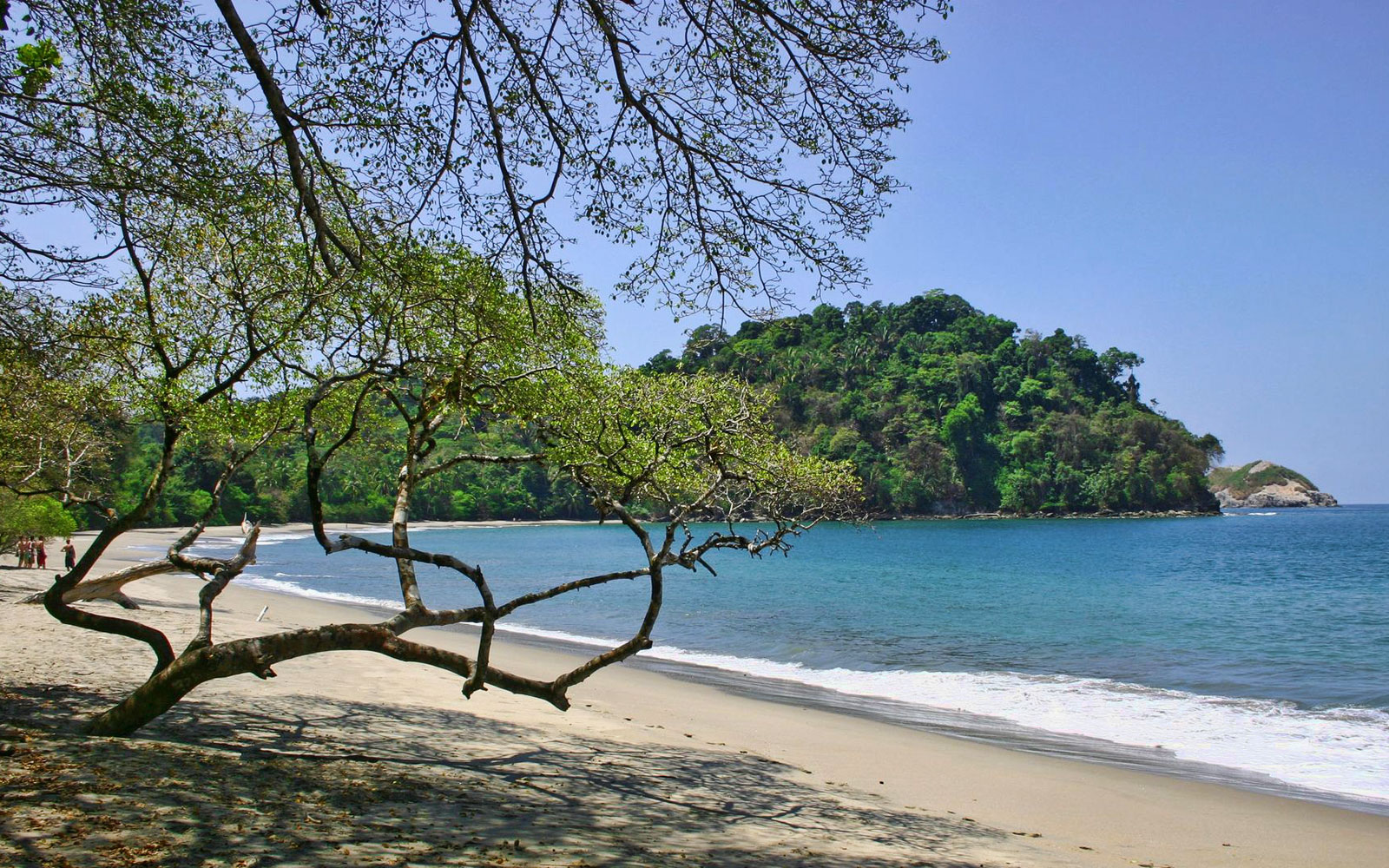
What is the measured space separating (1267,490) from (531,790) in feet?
711

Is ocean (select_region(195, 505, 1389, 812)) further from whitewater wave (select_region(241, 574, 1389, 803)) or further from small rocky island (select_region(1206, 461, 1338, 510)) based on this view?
small rocky island (select_region(1206, 461, 1338, 510))

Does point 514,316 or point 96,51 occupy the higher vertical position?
point 96,51

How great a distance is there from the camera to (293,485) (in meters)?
75.1

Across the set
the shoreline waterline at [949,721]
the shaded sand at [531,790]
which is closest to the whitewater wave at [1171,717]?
the shoreline waterline at [949,721]

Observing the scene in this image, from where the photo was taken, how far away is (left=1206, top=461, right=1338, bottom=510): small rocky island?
184 meters

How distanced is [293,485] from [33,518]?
50967 millimetres

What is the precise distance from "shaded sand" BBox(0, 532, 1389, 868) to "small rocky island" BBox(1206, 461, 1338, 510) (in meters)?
197

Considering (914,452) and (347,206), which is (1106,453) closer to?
(914,452)

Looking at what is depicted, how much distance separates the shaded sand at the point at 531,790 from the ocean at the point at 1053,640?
2.15m

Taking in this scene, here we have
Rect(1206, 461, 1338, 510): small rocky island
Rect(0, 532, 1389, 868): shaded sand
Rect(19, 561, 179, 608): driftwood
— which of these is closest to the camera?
Rect(0, 532, 1389, 868): shaded sand

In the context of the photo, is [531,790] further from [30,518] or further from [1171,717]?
[30,518]

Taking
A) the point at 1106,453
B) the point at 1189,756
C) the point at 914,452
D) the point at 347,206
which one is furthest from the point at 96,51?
the point at 1106,453

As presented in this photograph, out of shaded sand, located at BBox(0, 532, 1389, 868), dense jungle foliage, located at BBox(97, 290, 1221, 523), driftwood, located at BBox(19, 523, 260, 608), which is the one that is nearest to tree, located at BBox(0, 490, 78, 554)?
shaded sand, located at BBox(0, 532, 1389, 868)

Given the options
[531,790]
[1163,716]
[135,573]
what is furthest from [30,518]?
[1163,716]
